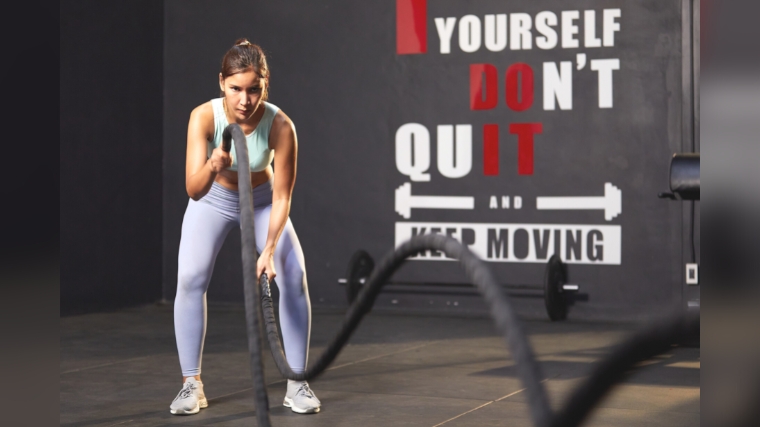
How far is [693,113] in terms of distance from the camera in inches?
207

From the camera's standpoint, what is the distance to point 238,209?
2955 millimetres

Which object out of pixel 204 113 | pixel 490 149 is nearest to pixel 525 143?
pixel 490 149

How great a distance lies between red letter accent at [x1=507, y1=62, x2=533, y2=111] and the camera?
559cm

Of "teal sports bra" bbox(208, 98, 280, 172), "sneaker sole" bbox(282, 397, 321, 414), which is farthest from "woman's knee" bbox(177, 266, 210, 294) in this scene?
"sneaker sole" bbox(282, 397, 321, 414)

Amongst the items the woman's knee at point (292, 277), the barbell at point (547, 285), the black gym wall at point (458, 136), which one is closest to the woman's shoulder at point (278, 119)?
the woman's knee at point (292, 277)

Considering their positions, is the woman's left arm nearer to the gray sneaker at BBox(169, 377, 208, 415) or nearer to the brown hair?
the brown hair

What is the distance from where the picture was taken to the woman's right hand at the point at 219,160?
263 cm

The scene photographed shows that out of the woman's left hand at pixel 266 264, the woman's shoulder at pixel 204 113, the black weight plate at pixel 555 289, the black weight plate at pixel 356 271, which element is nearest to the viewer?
the woman's left hand at pixel 266 264

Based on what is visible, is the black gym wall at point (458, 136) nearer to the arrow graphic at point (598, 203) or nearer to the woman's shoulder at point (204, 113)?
the arrow graphic at point (598, 203)

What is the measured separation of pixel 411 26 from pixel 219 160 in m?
3.44

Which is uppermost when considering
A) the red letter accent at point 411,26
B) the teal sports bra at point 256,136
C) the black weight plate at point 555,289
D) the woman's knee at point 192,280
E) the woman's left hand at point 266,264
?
the red letter accent at point 411,26

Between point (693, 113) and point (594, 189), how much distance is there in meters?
0.72

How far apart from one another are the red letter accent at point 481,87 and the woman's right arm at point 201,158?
3030 millimetres

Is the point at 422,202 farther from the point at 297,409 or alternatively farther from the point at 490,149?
the point at 297,409
